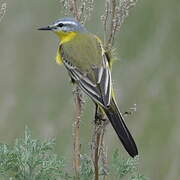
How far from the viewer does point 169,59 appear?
26.5ft

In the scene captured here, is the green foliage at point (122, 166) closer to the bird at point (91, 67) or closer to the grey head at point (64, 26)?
the bird at point (91, 67)

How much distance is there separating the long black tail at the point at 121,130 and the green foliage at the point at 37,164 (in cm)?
30

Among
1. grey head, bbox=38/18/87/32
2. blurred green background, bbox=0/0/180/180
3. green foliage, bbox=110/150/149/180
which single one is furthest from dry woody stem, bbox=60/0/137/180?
blurred green background, bbox=0/0/180/180

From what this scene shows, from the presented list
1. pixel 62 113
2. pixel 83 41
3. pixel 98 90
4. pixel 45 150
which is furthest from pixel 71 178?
pixel 62 113

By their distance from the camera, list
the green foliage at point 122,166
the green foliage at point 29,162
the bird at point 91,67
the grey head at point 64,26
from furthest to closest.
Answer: the grey head at point 64,26
the green foliage at point 122,166
the green foliage at point 29,162
the bird at point 91,67

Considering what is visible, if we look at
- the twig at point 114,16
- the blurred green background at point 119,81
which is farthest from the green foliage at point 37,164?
the blurred green background at point 119,81

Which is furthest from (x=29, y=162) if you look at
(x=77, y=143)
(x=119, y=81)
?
(x=119, y=81)

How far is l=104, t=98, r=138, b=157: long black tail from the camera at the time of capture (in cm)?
371

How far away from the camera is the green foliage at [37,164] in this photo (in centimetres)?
396

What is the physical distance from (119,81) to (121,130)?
4143 millimetres

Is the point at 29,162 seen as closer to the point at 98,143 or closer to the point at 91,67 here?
the point at 98,143

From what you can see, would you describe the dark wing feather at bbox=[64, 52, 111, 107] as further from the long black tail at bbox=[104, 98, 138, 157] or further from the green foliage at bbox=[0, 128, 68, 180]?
the green foliage at bbox=[0, 128, 68, 180]

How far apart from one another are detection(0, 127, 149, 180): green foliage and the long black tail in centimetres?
30

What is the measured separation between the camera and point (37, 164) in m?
3.99
